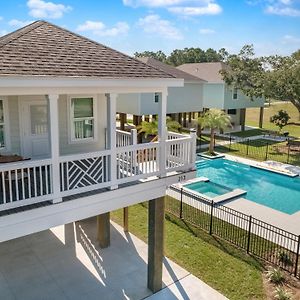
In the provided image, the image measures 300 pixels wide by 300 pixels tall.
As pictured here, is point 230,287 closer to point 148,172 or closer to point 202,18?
point 148,172

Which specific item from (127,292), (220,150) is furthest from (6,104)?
(220,150)

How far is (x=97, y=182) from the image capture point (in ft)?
28.3

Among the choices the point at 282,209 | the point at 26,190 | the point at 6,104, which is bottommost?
the point at 282,209

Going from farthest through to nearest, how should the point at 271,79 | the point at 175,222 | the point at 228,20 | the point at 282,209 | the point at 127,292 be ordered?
the point at 271,79 → the point at 228,20 → the point at 282,209 → the point at 175,222 → the point at 127,292

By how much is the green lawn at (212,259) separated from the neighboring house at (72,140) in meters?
1.96

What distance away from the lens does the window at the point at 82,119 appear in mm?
10802

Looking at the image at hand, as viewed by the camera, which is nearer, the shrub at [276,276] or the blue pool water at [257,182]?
the shrub at [276,276]

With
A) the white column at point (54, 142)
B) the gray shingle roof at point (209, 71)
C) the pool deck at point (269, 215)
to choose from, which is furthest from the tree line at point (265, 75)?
the white column at point (54, 142)

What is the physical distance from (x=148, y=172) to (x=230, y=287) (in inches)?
180

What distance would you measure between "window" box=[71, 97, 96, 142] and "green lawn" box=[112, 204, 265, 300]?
5198 mm

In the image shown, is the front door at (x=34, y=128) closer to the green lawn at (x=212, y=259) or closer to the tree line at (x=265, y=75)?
the green lawn at (x=212, y=259)

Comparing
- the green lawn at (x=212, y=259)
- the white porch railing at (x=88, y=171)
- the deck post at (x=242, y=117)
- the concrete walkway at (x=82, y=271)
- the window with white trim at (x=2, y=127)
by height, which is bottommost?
the concrete walkway at (x=82, y=271)

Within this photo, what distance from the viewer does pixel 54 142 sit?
7656 millimetres

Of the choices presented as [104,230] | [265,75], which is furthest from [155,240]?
[265,75]
